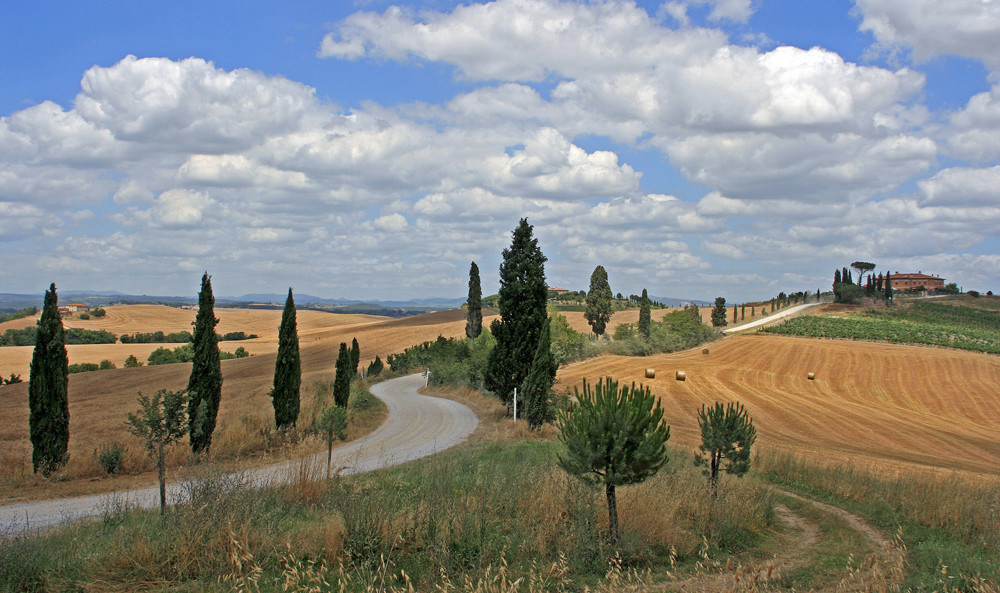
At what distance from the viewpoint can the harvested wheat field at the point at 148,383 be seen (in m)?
18.8

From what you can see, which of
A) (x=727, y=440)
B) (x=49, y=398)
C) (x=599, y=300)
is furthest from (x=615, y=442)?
(x=599, y=300)

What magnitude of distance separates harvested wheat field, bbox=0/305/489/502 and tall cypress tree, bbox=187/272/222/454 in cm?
66

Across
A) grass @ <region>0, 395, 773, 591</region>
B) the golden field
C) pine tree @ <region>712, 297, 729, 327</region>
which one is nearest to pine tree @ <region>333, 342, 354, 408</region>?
the golden field

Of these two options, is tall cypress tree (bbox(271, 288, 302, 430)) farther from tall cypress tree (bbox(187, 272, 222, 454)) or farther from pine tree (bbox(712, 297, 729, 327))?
pine tree (bbox(712, 297, 729, 327))

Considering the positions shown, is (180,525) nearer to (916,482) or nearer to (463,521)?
(463,521)

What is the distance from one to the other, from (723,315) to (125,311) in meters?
106

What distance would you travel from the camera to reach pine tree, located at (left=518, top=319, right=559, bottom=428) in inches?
Result: 853

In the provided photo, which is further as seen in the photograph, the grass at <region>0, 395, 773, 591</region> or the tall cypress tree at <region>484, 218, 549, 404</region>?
the tall cypress tree at <region>484, 218, 549, 404</region>

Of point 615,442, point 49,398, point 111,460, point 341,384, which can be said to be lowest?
point 111,460

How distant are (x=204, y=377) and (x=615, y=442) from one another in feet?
51.5

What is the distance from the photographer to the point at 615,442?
24.8 ft

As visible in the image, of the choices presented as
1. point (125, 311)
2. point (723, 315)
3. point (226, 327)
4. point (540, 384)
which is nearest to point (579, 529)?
point (540, 384)

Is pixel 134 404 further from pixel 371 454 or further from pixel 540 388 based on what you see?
pixel 540 388

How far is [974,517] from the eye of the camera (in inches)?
407
